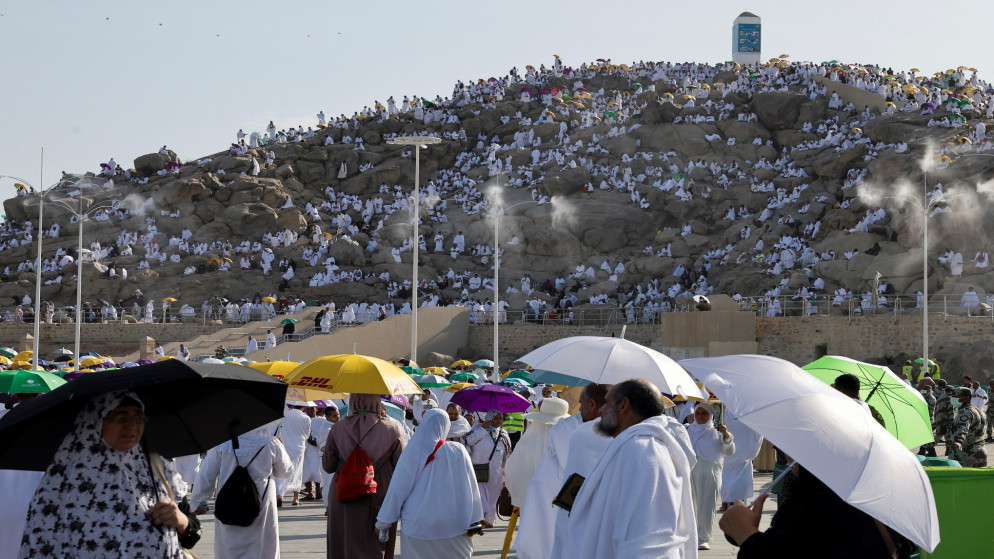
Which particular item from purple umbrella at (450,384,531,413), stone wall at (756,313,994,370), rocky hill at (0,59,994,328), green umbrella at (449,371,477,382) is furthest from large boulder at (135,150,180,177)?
purple umbrella at (450,384,531,413)

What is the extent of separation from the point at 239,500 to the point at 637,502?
11.6ft

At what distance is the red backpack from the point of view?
7.65 meters

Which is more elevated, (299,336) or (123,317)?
(123,317)

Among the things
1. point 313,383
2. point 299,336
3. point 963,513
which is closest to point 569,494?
point 963,513

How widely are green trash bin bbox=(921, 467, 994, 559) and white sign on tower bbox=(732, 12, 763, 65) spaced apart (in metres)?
85.9

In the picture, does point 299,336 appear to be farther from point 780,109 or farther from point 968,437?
point 780,109

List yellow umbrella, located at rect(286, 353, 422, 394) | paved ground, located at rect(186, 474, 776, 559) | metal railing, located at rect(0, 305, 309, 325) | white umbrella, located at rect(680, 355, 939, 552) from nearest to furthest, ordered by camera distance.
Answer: white umbrella, located at rect(680, 355, 939, 552), yellow umbrella, located at rect(286, 353, 422, 394), paved ground, located at rect(186, 474, 776, 559), metal railing, located at rect(0, 305, 309, 325)

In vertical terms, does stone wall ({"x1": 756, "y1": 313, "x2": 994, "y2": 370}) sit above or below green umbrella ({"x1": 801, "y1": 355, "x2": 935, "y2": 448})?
below

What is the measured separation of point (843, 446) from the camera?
423cm

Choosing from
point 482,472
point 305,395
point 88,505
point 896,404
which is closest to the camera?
point 88,505

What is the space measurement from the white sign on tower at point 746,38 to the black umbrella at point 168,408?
291ft

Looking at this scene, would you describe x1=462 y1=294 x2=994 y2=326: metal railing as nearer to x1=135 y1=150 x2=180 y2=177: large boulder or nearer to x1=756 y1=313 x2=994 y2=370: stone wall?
x1=756 y1=313 x2=994 y2=370: stone wall

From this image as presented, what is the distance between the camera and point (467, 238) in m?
52.8

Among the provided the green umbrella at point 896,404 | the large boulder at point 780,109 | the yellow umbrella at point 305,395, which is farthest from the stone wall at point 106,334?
the green umbrella at point 896,404
